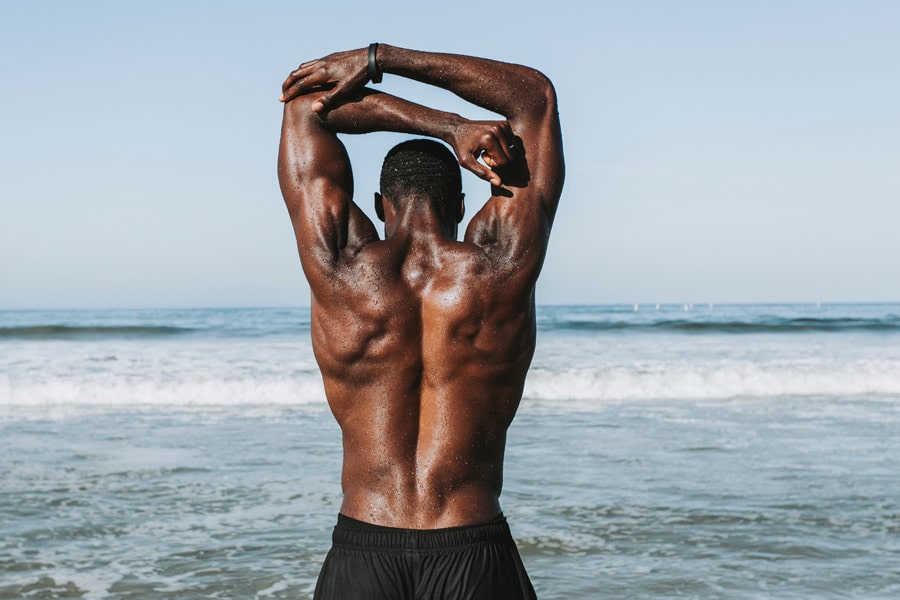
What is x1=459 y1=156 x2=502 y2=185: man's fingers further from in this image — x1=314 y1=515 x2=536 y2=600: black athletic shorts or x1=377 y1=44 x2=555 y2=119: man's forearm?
x1=314 y1=515 x2=536 y2=600: black athletic shorts

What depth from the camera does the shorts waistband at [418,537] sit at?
261cm

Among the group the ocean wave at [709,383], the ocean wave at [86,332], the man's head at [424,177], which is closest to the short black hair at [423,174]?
the man's head at [424,177]

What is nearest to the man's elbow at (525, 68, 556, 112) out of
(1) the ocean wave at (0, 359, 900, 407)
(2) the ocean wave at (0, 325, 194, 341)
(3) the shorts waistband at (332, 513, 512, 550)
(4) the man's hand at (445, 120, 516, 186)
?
(4) the man's hand at (445, 120, 516, 186)

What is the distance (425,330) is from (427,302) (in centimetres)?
7

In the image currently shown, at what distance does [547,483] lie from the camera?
317 inches

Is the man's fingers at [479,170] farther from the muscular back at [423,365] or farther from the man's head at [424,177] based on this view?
the muscular back at [423,365]

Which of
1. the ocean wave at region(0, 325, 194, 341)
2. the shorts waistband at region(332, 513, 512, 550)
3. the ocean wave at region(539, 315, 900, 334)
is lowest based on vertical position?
the ocean wave at region(0, 325, 194, 341)

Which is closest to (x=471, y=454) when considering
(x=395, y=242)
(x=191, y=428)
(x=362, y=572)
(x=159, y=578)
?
(x=362, y=572)

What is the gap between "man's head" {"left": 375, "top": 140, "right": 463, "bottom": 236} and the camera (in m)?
2.75

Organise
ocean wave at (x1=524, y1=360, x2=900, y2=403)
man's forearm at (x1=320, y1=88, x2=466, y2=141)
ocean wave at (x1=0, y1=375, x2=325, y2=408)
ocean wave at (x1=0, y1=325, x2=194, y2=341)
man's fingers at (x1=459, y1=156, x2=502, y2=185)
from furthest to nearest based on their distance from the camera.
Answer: ocean wave at (x1=0, y1=325, x2=194, y2=341), ocean wave at (x1=524, y1=360, x2=900, y2=403), ocean wave at (x1=0, y1=375, x2=325, y2=408), man's forearm at (x1=320, y1=88, x2=466, y2=141), man's fingers at (x1=459, y1=156, x2=502, y2=185)

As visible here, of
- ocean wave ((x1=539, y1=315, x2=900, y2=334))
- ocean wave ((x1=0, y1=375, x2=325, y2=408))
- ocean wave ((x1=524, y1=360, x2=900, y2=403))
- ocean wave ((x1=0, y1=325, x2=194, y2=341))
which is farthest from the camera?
ocean wave ((x1=539, y1=315, x2=900, y2=334))

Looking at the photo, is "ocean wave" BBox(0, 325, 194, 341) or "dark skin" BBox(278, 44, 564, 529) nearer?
"dark skin" BBox(278, 44, 564, 529)

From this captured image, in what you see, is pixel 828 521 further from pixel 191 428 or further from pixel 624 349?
pixel 624 349

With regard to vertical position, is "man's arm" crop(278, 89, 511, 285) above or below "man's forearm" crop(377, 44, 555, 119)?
below
